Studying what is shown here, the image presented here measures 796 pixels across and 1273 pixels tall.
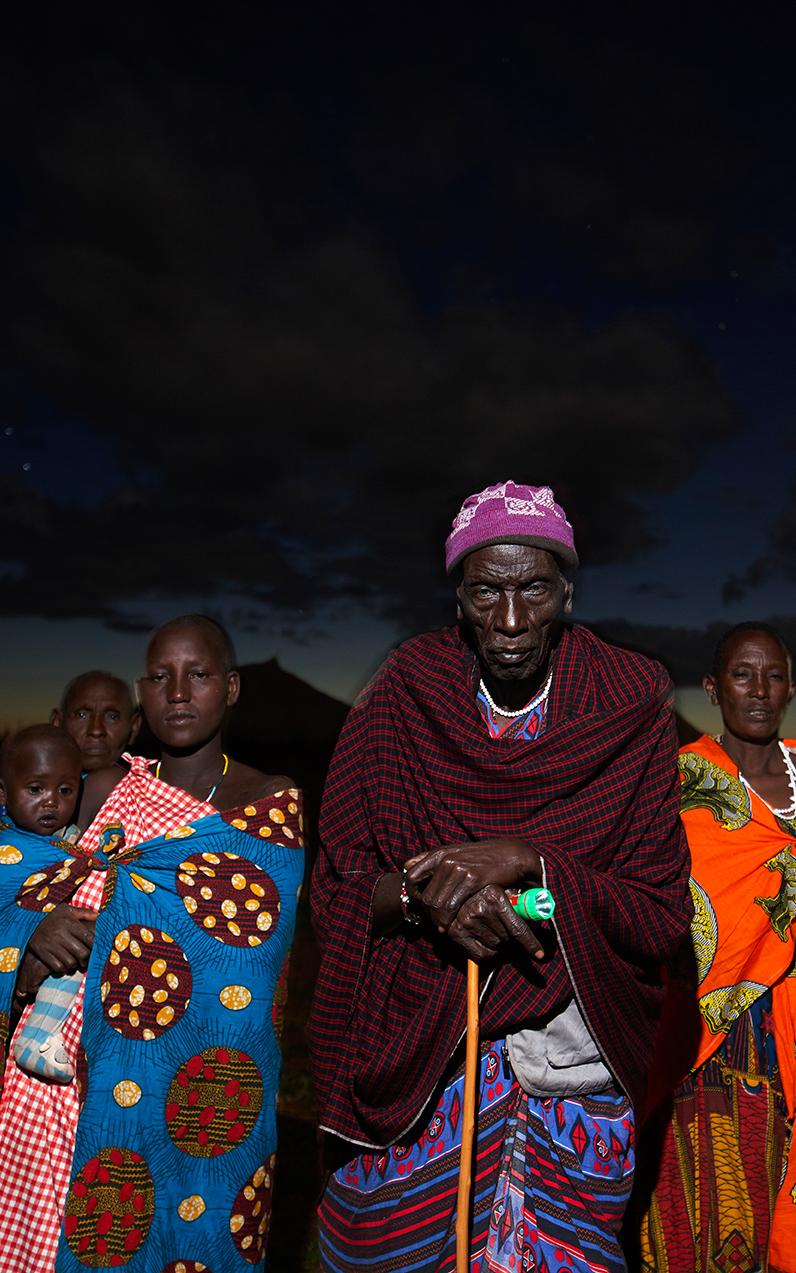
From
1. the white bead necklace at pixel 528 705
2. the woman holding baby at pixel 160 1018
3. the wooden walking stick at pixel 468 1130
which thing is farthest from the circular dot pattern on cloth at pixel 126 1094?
the white bead necklace at pixel 528 705

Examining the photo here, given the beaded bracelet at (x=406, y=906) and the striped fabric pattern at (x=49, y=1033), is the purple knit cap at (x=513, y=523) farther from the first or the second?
the striped fabric pattern at (x=49, y=1033)

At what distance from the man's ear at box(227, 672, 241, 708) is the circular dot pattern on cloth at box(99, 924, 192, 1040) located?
2.81 ft

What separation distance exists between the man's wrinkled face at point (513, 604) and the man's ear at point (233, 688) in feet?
3.91

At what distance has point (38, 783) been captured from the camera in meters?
3.93

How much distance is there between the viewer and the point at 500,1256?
2840mm

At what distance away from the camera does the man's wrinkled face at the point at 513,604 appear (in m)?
3.07

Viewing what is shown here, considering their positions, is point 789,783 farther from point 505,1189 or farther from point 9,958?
point 9,958

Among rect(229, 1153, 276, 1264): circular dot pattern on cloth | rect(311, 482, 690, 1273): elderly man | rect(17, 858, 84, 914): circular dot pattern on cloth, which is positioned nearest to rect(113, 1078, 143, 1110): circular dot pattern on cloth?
rect(229, 1153, 276, 1264): circular dot pattern on cloth

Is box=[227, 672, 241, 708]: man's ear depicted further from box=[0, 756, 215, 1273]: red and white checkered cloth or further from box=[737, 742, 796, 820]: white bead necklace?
box=[737, 742, 796, 820]: white bead necklace

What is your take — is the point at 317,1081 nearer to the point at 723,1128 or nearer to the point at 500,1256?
the point at 500,1256

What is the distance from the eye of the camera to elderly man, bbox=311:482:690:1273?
2852 mm

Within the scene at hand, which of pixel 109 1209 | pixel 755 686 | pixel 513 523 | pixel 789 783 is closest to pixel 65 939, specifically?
pixel 109 1209

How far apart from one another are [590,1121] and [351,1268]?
783 millimetres

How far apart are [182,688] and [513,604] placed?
1360 mm
